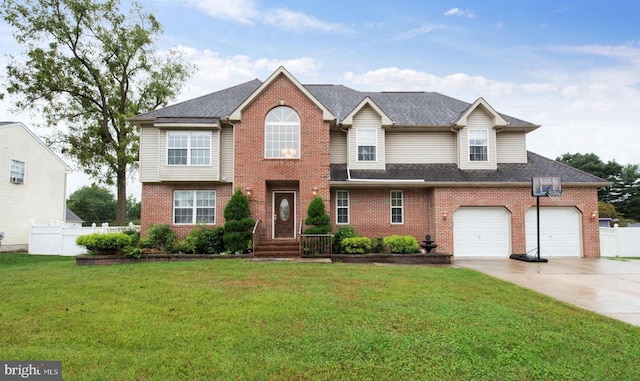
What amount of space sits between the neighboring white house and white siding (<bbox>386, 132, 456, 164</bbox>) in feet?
66.9

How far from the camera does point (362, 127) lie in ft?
53.6

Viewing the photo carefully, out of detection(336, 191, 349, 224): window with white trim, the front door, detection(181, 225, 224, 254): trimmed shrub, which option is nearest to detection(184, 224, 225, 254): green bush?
detection(181, 225, 224, 254): trimmed shrub

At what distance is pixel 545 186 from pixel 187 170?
51.6 feet

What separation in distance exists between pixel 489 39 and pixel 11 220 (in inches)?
1135

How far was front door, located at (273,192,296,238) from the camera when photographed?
15.6 meters

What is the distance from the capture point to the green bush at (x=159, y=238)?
14.1m

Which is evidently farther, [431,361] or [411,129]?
[411,129]

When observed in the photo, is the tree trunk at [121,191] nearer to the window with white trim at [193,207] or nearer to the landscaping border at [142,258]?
the window with white trim at [193,207]

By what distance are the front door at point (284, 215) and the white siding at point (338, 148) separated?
2.91m

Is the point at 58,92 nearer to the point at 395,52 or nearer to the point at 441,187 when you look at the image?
the point at 395,52

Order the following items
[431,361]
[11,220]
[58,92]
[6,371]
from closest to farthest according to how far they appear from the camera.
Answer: [6,371] → [431,361] → [11,220] → [58,92]

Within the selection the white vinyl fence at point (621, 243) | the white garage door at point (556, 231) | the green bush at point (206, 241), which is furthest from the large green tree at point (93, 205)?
the white vinyl fence at point (621, 243)

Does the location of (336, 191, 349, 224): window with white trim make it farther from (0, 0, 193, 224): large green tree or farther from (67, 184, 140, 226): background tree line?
(67, 184, 140, 226): background tree line

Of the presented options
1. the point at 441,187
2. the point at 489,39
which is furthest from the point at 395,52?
the point at 441,187
